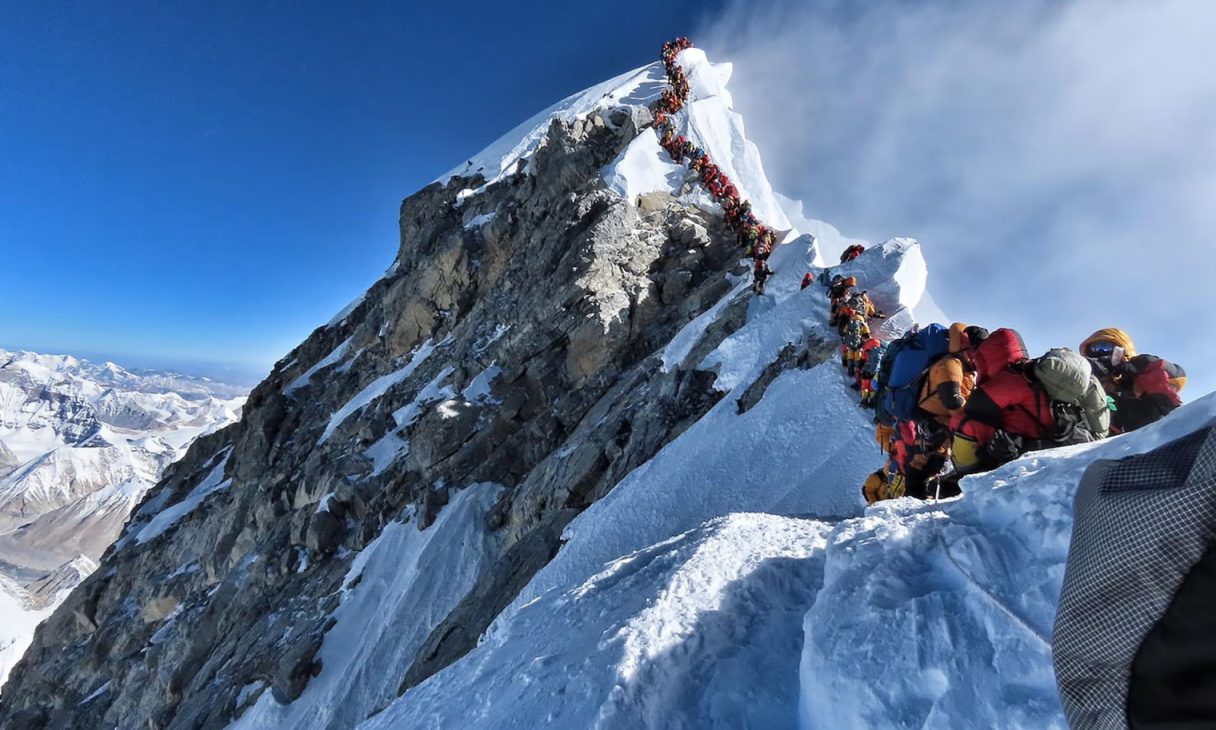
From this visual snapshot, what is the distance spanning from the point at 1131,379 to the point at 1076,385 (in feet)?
8.11

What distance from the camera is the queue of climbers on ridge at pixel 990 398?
492 cm

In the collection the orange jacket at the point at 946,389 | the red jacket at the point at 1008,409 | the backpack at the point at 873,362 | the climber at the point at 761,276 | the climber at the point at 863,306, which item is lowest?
the red jacket at the point at 1008,409

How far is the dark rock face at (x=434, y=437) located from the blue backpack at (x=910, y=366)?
7.14 meters

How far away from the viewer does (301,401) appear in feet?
125

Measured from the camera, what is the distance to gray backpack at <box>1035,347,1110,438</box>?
4.72 m

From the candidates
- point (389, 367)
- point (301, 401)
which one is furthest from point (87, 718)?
point (389, 367)

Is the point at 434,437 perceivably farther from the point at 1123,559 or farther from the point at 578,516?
the point at 1123,559

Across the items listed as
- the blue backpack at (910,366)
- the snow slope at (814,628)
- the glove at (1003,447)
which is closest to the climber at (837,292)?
the blue backpack at (910,366)

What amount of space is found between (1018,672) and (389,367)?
115 ft

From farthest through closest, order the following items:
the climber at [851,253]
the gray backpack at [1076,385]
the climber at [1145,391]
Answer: the climber at [851,253], the climber at [1145,391], the gray backpack at [1076,385]

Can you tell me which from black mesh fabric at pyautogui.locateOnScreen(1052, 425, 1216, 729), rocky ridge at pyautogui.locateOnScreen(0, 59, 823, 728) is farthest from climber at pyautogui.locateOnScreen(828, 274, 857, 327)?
black mesh fabric at pyautogui.locateOnScreen(1052, 425, 1216, 729)

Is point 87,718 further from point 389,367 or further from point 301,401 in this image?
point 389,367

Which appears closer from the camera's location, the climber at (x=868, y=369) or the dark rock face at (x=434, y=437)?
the climber at (x=868, y=369)

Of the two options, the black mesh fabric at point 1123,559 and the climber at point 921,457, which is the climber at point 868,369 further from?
the black mesh fabric at point 1123,559
